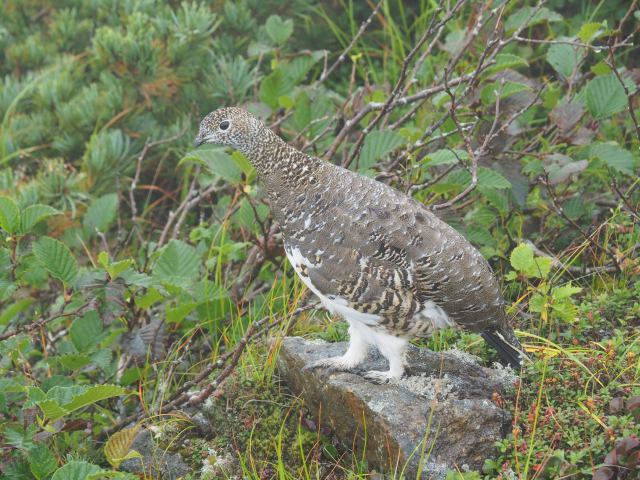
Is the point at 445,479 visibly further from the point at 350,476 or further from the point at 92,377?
the point at 92,377

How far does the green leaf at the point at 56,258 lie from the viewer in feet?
11.7

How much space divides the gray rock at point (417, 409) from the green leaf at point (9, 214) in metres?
1.29

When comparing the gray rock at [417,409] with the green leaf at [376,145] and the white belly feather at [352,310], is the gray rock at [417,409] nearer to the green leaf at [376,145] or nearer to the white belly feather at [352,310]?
the white belly feather at [352,310]

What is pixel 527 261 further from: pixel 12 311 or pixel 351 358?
pixel 12 311

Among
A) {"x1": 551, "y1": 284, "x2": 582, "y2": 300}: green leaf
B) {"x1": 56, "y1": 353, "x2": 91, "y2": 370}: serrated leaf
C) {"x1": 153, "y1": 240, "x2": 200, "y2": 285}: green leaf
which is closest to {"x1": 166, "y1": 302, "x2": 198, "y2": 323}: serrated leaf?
{"x1": 153, "y1": 240, "x2": 200, "y2": 285}: green leaf

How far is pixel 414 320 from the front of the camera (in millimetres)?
3248

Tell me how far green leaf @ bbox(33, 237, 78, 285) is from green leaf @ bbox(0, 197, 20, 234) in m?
0.13

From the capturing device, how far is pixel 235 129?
3391 mm

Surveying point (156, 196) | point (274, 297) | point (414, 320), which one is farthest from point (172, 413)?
point (156, 196)

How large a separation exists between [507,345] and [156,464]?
4.99ft

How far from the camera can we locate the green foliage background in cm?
329

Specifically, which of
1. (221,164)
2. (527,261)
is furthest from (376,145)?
(527,261)

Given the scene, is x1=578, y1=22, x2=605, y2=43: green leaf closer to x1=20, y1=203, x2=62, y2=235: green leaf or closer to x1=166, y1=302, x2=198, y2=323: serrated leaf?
x1=166, y1=302, x2=198, y2=323: serrated leaf

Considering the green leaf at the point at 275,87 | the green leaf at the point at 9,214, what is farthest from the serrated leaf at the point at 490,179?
the green leaf at the point at 9,214
